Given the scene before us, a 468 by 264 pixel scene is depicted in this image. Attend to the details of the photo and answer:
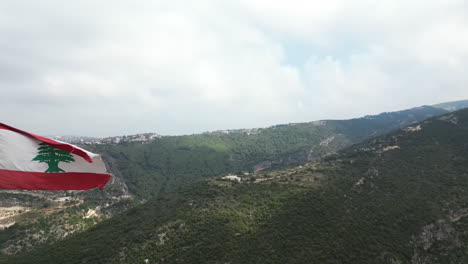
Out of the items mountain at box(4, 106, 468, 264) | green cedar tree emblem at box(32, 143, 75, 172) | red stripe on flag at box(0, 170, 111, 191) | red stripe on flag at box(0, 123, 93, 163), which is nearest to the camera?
red stripe on flag at box(0, 170, 111, 191)

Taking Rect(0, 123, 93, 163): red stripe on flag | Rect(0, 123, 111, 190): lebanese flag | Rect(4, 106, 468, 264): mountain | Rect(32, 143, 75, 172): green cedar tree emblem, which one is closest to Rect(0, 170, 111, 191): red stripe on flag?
Rect(0, 123, 111, 190): lebanese flag

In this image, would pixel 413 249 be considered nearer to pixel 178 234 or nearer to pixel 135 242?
pixel 178 234

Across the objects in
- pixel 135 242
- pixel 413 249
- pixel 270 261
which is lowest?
pixel 413 249

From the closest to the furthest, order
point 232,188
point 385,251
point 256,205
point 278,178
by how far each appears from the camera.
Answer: point 385,251, point 256,205, point 232,188, point 278,178

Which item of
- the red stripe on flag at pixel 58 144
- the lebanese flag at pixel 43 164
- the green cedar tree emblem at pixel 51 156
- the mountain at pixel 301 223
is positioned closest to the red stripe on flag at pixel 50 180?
the lebanese flag at pixel 43 164

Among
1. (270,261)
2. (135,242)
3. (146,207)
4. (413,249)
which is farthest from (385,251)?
(146,207)

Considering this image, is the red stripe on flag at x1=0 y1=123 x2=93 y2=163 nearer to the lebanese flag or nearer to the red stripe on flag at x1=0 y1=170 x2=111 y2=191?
the lebanese flag
